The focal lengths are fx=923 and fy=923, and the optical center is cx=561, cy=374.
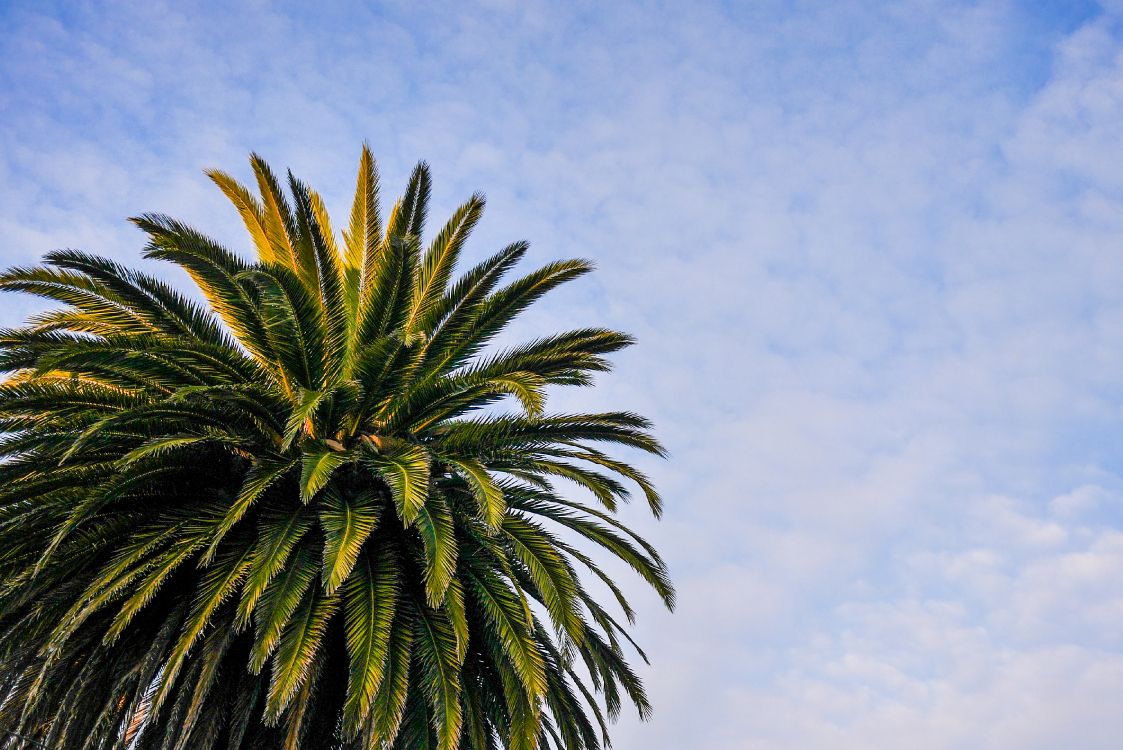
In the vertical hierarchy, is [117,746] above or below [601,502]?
below

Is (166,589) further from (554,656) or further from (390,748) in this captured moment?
(554,656)

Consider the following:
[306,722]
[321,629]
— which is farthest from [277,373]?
[306,722]

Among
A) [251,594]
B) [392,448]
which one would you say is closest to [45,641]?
[251,594]

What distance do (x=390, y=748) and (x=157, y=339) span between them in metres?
5.54

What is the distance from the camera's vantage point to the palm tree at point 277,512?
10.1 meters

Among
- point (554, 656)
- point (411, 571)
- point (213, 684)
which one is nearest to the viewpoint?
point (213, 684)

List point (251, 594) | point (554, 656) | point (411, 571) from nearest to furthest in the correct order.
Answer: point (251, 594)
point (411, 571)
point (554, 656)

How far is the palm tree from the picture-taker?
10.1 m

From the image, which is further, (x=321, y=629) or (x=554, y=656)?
(x=554, y=656)

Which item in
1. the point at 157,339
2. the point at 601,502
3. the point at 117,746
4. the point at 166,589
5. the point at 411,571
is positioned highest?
the point at 601,502

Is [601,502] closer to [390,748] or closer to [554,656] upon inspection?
[554,656]

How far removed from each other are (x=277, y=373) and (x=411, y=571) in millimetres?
3057

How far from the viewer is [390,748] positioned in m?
10.1

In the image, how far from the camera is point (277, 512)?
1093 centimetres
